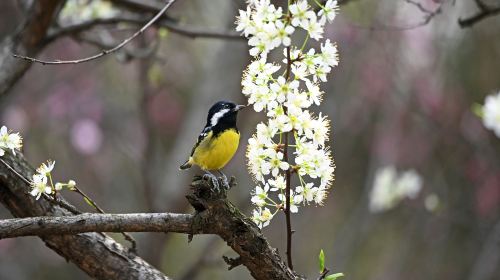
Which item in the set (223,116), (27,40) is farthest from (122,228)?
(27,40)

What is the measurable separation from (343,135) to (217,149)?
5.22 meters

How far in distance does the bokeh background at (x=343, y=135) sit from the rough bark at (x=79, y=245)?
2899 millimetres

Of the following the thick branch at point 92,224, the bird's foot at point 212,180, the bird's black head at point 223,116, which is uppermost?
the bird's black head at point 223,116

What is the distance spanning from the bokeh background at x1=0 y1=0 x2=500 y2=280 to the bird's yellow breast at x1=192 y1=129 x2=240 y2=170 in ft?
8.19

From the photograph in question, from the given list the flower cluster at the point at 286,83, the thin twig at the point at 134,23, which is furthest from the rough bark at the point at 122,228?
the thin twig at the point at 134,23

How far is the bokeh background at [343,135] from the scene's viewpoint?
6.73 metres

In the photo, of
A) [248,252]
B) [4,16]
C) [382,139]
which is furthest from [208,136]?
[382,139]

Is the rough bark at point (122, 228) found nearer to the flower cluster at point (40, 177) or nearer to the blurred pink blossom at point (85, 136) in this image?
the flower cluster at point (40, 177)

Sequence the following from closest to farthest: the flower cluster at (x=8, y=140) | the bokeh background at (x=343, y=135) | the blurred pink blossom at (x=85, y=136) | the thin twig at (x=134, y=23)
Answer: the flower cluster at (x=8, y=140)
the thin twig at (x=134, y=23)
the bokeh background at (x=343, y=135)
the blurred pink blossom at (x=85, y=136)

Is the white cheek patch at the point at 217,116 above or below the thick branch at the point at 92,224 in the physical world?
above

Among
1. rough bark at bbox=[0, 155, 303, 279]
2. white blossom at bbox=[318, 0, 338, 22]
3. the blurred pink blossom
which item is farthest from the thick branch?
the blurred pink blossom

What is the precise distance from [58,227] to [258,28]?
963mm

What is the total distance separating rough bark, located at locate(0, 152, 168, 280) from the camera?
2945 mm

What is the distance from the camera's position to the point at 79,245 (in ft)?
9.68
